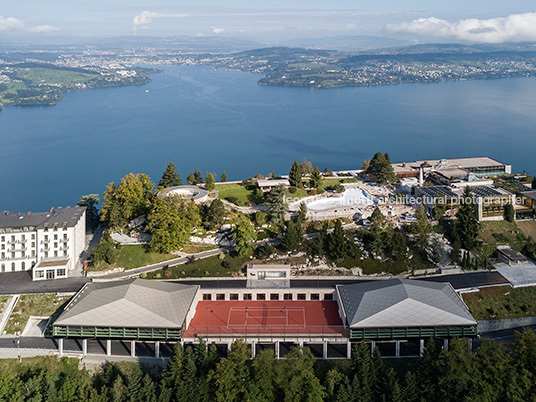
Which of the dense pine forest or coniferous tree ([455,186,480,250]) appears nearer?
the dense pine forest

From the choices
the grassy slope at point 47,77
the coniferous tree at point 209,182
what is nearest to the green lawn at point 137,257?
the coniferous tree at point 209,182

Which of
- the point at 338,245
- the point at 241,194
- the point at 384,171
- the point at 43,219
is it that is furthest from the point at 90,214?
the point at 384,171

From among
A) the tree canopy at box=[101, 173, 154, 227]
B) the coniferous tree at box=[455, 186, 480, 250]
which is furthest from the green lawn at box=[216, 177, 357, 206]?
the coniferous tree at box=[455, 186, 480, 250]

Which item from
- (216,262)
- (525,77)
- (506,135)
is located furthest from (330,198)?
(525,77)

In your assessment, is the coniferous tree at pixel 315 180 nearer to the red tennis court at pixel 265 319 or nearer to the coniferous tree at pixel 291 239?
the coniferous tree at pixel 291 239

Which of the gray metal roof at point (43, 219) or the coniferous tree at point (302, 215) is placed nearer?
the gray metal roof at point (43, 219)

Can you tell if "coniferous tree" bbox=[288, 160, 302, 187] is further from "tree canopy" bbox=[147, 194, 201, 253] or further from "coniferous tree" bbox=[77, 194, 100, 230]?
"coniferous tree" bbox=[77, 194, 100, 230]
